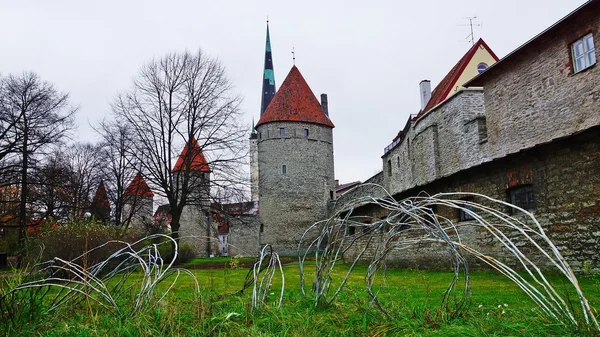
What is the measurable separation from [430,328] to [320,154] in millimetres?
33558

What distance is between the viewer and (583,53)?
12.7 m

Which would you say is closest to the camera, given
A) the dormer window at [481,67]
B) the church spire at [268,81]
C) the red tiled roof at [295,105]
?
the dormer window at [481,67]

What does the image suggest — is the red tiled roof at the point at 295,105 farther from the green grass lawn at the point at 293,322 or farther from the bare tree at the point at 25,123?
the green grass lawn at the point at 293,322

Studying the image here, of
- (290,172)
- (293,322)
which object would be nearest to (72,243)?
(293,322)

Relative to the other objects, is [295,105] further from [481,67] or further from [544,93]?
[544,93]

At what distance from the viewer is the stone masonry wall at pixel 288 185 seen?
117ft

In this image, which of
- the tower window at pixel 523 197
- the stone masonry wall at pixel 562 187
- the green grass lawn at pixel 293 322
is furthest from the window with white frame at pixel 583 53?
the green grass lawn at pixel 293 322

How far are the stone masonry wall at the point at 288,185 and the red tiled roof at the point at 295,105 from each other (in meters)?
0.49

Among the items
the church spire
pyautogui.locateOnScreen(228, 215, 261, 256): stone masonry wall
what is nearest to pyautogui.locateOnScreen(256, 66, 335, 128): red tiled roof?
pyautogui.locateOnScreen(228, 215, 261, 256): stone masonry wall

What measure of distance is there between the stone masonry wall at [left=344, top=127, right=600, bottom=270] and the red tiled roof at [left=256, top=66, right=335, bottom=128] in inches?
1043

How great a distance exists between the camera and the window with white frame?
1242 cm

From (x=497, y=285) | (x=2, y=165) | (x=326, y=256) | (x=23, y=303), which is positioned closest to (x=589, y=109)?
(x=497, y=285)

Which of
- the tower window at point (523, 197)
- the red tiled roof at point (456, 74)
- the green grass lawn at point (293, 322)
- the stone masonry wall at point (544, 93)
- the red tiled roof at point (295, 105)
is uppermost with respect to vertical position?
the red tiled roof at point (295, 105)

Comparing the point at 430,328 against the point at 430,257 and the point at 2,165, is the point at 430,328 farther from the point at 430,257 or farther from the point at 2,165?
the point at 2,165
